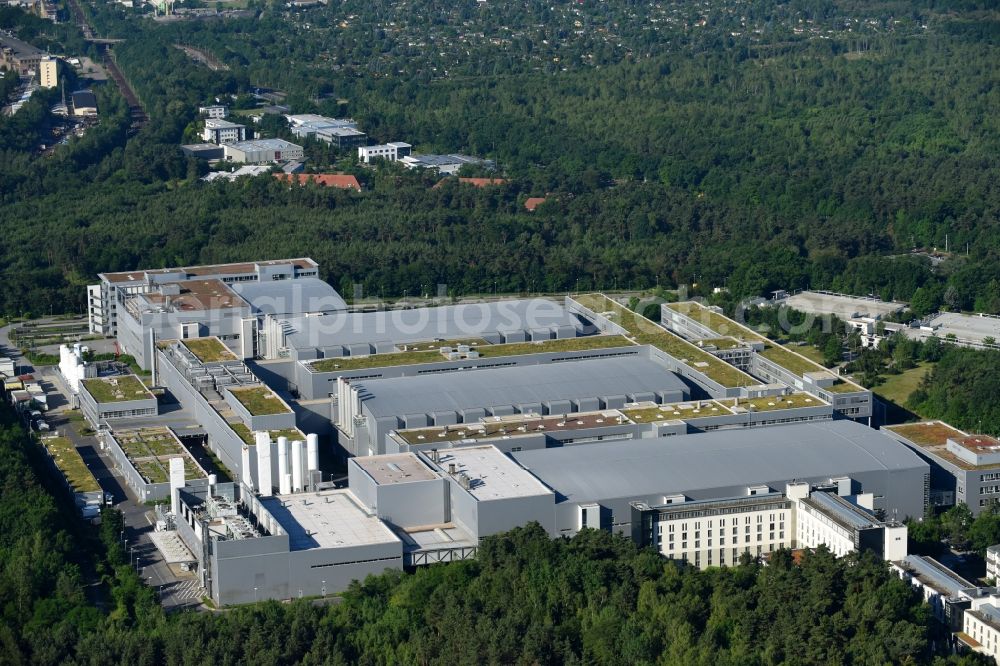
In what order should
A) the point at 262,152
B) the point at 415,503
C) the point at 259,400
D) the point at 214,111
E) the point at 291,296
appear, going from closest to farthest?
the point at 415,503 < the point at 259,400 < the point at 291,296 < the point at 262,152 < the point at 214,111

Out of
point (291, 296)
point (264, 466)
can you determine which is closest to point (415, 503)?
point (264, 466)

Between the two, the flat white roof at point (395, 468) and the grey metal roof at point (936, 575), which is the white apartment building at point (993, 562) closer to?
the grey metal roof at point (936, 575)

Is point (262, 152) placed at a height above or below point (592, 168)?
above

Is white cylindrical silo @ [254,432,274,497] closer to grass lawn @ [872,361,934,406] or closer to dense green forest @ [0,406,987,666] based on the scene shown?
dense green forest @ [0,406,987,666]

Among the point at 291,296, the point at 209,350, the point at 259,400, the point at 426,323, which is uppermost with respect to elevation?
the point at 291,296

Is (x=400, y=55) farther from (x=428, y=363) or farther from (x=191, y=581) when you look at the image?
(x=191, y=581)

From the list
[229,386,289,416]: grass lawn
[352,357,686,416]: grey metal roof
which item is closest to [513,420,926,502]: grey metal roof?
[352,357,686,416]: grey metal roof

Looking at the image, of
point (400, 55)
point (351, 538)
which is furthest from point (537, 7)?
point (351, 538)

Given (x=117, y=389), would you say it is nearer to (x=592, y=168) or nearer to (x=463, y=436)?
(x=463, y=436)
